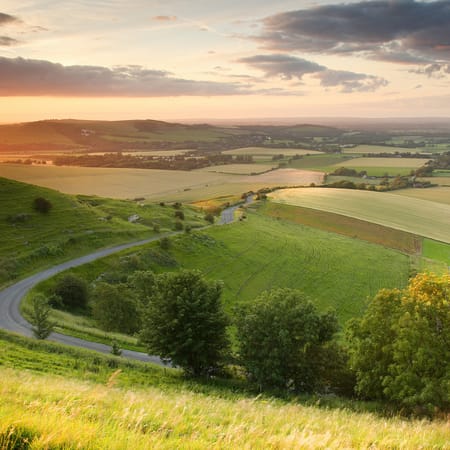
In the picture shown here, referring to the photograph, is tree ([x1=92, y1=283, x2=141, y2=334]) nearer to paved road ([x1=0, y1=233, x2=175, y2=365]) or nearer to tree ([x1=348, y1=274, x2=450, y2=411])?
paved road ([x1=0, y1=233, x2=175, y2=365])

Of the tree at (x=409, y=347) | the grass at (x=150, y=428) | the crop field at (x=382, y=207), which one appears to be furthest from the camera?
the crop field at (x=382, y=207)

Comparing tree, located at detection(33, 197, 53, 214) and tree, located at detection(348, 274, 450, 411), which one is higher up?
tree, located at detection(33, 197, 53, 214)

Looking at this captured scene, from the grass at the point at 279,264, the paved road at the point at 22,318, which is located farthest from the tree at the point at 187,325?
the grass at the point at 279,264

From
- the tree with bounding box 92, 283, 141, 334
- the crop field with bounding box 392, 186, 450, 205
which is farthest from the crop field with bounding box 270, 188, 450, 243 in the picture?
the tree with bounding box 92, 283, 141, 334

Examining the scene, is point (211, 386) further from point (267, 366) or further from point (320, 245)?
point (320, 245)

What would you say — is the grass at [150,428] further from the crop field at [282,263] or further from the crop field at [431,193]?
the crop field at [431,193]

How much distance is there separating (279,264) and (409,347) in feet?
204

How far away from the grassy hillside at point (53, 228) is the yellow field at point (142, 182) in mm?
39532

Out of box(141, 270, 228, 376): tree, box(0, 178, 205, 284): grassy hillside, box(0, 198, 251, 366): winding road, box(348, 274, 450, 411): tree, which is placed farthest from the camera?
box(0, 178, 205, 284): grassy hillside

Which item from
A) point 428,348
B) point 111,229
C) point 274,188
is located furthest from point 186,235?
point 274,188

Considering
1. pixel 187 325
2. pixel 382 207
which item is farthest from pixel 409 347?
pixel 382 207

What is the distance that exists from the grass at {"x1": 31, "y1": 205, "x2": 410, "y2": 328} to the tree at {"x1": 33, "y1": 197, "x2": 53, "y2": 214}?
83.1 ft

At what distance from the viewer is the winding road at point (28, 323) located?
4244 cm

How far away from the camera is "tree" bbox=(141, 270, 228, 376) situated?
3409cm
